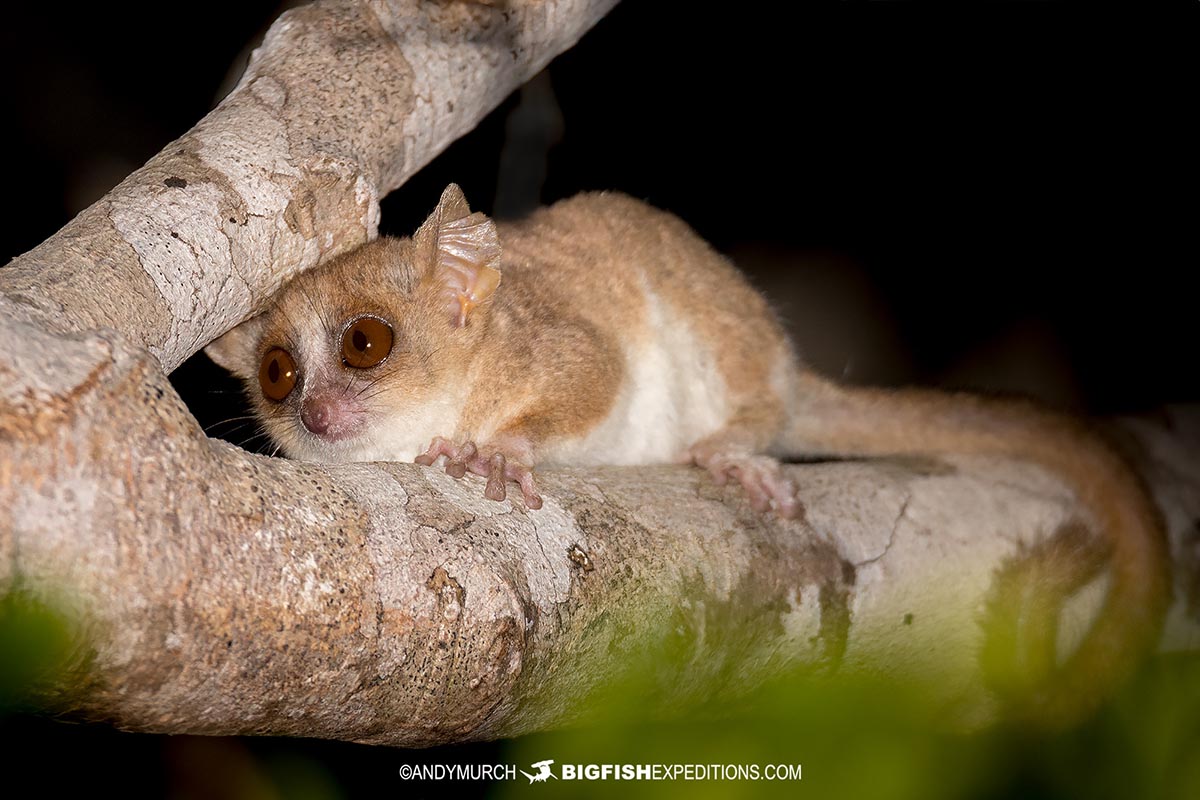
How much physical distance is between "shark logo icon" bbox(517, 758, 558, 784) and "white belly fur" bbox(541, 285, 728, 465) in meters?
2.21

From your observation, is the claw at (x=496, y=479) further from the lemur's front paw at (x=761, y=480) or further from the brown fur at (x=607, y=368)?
the lemur's front paw at (x=761, y=480)

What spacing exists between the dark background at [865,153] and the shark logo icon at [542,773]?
14.4 ft

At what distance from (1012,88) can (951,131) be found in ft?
1.34

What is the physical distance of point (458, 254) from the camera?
300cm

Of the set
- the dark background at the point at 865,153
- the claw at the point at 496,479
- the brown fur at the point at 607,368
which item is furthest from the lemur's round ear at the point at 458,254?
the dark background at the point at 865,153

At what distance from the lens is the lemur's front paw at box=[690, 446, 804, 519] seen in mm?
2729

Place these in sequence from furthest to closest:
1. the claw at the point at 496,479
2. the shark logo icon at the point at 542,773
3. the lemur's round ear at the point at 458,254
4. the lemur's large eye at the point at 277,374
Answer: the lemur's large eye at the point at 277,374 < the lemur's round ear at the point at 458,254 < the claw at the point at 496,479 < the shark logo icon at the point at 542,773

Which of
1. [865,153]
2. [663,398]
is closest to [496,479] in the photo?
[663,398]

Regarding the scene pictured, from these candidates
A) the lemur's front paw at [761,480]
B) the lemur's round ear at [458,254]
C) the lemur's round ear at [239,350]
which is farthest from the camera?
the lemur's round ear at [239,350]

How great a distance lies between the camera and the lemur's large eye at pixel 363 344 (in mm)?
2969

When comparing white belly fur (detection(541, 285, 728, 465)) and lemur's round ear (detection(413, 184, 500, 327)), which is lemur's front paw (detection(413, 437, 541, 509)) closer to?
lemur's round ear (detection(413, 184, 500, 327))

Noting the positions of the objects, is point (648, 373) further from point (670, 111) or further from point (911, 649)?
point (670, 111)

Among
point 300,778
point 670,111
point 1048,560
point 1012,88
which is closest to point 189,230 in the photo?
point 300,778

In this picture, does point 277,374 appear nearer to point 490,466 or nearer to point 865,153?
point 490,466
